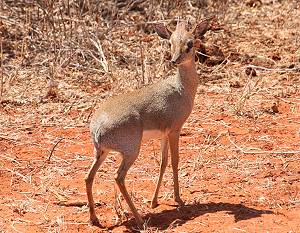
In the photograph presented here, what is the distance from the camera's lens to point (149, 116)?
20.3 feet

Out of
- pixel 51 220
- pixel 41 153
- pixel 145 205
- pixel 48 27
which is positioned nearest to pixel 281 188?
pixel 145 205

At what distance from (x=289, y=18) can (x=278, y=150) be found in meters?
5.61

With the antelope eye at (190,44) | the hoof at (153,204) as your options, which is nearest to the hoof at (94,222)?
the hoof at (153,204)

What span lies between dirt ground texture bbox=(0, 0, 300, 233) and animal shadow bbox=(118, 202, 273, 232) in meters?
0.01

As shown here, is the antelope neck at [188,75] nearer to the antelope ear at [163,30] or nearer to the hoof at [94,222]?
the antelope ear at [163,30]

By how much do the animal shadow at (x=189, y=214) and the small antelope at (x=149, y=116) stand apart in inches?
5.5

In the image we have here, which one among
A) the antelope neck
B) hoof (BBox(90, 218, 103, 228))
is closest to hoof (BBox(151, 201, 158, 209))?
hoof (BBox(90, 218, 103, 228))

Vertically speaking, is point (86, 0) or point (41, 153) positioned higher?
point (86, 0)

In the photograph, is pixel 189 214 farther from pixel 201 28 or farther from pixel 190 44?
pixel 201 28

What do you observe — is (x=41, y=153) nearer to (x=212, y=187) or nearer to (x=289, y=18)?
(x=212, y=187)

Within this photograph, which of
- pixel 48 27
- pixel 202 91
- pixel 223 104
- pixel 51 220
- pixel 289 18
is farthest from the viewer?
pixel 289 18

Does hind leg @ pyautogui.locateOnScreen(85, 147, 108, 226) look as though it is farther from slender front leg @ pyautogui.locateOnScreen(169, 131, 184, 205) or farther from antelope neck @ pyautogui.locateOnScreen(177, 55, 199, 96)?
antelope neck @ pyautogui.locateOnScreen(177, 55, 199, 96)

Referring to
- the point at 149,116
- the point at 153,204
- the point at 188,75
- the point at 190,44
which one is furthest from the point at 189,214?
the point at 190,44

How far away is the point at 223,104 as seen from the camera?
937cm
